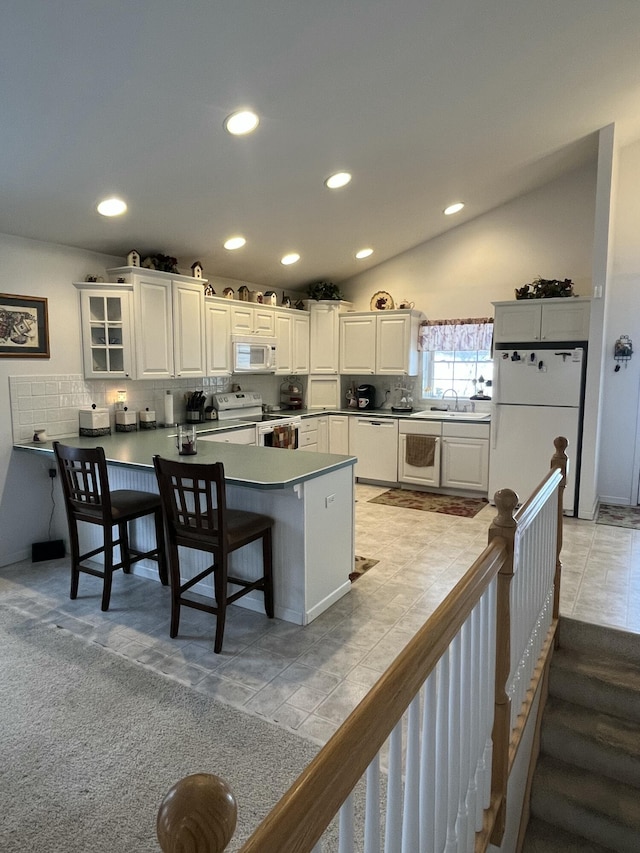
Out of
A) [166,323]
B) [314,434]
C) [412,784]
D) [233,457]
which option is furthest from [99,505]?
[314,434]

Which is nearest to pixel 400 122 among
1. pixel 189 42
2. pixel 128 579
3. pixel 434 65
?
pixel 434 65

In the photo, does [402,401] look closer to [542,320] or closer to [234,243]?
[542,320]

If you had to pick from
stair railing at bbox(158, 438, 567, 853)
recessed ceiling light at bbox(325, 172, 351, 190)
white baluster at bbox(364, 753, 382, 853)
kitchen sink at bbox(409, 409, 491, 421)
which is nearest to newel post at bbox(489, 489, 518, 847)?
stair railing at bbox(158, 438, 567, 853)

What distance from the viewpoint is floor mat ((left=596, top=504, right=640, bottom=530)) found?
4.63 m

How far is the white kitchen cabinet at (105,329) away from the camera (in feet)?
13.8

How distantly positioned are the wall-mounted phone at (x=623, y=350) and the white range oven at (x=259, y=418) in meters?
3.22

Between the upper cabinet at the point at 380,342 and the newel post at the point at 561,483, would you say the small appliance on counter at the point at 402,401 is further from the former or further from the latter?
the newel post at the point at 561,483

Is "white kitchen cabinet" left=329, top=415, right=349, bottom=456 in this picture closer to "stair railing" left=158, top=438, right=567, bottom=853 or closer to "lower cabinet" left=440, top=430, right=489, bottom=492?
"lower cabinet" left=440, top=430, right=489, bottom=492

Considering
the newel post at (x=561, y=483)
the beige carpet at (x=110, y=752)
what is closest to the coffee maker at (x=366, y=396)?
the newel post at (x=561, y=483)

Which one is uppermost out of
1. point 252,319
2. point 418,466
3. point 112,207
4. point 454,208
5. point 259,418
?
point 454,208

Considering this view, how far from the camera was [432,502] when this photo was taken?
218 inches

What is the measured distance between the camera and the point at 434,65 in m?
3.01

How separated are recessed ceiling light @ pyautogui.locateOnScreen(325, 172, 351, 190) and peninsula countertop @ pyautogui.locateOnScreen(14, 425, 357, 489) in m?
2.14

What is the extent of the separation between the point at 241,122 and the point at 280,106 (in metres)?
0.24
